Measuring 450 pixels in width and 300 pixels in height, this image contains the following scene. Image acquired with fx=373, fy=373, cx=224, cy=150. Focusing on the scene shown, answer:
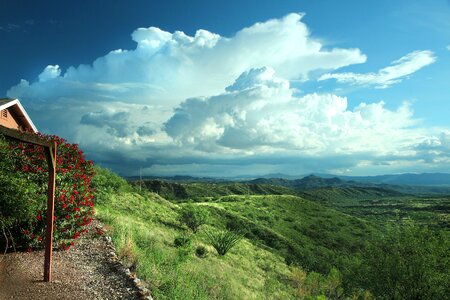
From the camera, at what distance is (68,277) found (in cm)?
1194

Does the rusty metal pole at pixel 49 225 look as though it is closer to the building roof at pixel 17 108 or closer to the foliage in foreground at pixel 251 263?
the foliage in foreground at pixel 251 263

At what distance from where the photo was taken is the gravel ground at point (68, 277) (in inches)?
422

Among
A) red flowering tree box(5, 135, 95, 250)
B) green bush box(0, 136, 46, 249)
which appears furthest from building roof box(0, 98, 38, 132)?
green bush box(0, 136, 46, 249)

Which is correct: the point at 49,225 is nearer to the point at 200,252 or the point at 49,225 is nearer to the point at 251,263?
the point at 200,252

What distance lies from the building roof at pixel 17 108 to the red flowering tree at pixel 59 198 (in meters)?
19.2

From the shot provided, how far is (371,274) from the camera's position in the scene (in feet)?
100

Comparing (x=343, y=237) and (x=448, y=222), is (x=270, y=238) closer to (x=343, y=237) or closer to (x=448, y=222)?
(x=343, y=237)

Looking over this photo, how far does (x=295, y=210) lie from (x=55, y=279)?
86182 millimetres

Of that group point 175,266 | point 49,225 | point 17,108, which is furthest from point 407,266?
point 17,108

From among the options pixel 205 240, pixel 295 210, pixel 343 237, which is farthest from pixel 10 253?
A: pixel 295 210

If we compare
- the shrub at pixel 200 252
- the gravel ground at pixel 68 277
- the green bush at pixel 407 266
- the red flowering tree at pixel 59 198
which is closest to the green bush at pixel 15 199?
the red flowering tree at pixel 59 198

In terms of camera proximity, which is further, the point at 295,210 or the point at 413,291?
the point at 295,210

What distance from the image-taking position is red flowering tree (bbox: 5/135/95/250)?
13445 mm

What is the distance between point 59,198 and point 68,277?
3356mm
